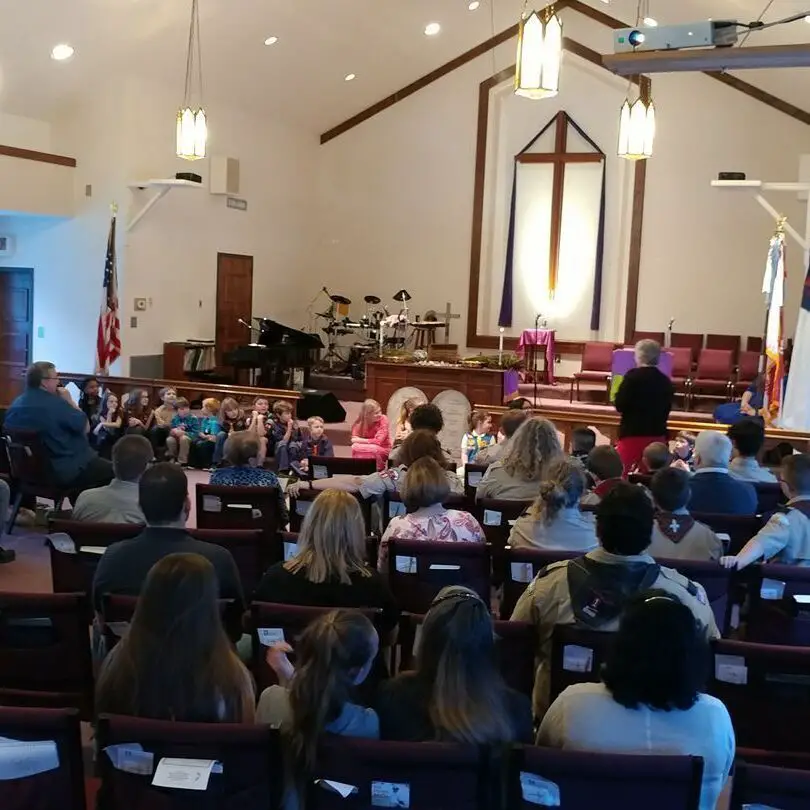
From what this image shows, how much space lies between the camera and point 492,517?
4.50 meters

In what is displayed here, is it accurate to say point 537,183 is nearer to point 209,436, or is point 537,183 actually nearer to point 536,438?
point 209,436

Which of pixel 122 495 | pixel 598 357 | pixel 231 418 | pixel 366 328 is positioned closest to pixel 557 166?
pixel 598 357

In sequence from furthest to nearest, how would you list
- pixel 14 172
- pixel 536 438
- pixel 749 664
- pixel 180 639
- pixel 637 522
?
1. pixel 14 172
2. pixel 536 438
3. pixel 637 522
4. pixel 749 664
5. pixel 180 639

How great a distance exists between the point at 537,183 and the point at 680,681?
13.7 m

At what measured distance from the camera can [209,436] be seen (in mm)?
8172

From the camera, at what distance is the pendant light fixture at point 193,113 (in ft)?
30.4

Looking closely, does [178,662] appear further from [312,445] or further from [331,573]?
[312,445]

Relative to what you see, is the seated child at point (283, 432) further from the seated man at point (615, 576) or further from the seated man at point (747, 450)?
the seated man at point (615, 576)

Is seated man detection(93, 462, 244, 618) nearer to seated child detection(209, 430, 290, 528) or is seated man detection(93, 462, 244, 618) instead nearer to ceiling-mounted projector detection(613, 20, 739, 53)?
seated child detection(209, 430, 290, 528)

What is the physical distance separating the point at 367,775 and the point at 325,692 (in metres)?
0.19

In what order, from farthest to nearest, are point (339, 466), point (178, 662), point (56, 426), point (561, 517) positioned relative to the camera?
1. point (56, 426)
2. point (339, 466)
3. point (561, 517)
4. point (178, 662)

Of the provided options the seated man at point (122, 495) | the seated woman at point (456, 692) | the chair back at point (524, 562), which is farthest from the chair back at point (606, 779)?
the seated man at point (122, 495)

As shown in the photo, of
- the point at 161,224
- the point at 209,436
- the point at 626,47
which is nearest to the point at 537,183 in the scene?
the point at 161,224

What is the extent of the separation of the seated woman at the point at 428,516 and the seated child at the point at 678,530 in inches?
28.0
